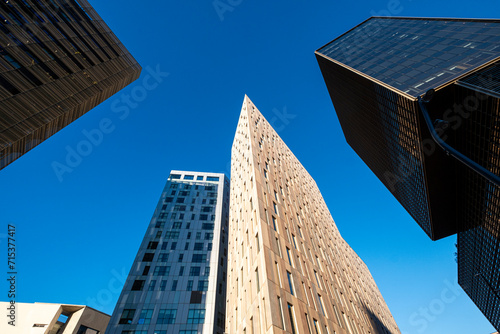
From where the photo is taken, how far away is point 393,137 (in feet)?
139

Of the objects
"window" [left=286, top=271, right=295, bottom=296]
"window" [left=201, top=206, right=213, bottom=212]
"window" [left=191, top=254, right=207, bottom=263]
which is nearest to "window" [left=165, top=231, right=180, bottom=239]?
"window" [left=191, top=254, right=207, bottom=263]

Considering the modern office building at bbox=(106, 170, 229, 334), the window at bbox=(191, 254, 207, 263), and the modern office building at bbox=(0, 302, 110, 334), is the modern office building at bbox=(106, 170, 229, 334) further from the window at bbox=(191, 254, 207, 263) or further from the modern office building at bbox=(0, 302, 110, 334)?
the modern office building at bbox=(0, 302, 110, 334)

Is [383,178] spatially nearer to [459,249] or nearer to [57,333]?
[459,249]

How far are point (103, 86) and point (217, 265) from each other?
40.7 m

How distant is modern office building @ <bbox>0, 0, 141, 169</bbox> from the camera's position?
2089 cm

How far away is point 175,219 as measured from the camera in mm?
59156

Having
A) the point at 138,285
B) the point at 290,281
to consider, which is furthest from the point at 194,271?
the point at 290,281

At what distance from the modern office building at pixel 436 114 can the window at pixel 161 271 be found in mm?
50494

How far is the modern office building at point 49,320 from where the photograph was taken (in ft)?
111

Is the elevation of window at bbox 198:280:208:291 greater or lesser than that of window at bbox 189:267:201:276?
lesser

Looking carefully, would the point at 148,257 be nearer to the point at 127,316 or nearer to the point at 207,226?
the point at 127,316

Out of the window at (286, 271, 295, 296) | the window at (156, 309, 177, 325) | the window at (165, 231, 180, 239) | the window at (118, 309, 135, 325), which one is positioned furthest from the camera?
the window at (165, 231, 180, 239)

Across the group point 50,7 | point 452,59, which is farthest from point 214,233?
point 452,59

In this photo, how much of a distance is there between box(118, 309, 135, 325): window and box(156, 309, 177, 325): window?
4.60 meters
